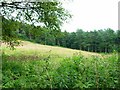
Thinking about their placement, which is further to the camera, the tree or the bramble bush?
the tree

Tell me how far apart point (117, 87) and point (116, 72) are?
45 centimetres

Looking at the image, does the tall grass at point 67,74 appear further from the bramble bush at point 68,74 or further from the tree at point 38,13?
the tree at point 38,13

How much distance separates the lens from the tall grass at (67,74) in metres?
7.27

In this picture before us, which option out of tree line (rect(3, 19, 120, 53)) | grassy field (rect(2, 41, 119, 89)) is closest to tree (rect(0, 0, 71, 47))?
tree line (rect(3, 19, 120, 53))

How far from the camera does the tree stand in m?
9.64

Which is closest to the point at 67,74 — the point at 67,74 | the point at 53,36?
the point at 67,74

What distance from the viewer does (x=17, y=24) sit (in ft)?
32.9

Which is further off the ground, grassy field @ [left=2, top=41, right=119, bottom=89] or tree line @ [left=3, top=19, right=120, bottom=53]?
tree line @ [left=3, top=19, right=120, bottom=53]

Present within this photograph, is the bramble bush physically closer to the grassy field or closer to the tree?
the grassy field

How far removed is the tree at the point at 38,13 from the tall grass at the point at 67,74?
1.75m

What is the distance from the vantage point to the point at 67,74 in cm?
746

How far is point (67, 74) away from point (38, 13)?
10.3 feet

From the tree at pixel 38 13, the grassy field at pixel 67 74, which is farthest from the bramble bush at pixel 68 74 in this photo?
the tree at pixel 38 13

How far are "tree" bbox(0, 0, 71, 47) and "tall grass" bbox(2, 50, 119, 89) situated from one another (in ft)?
5.74
